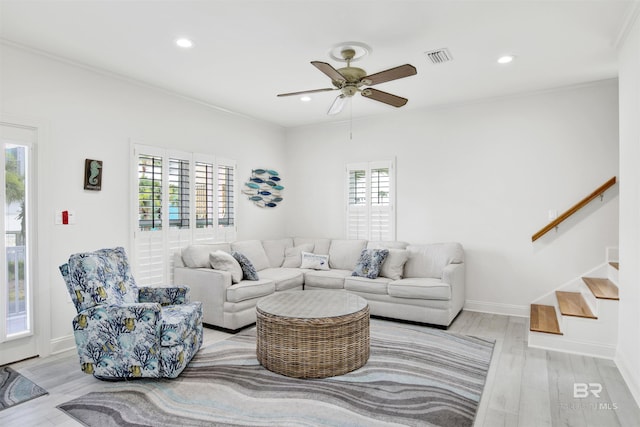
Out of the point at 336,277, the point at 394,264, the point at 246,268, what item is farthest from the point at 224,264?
the point at 394,264

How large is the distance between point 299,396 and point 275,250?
312 cm

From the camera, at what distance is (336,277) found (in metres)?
4.79

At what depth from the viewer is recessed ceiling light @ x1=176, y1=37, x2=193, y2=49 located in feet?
10.1

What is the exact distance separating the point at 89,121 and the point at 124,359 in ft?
7.74

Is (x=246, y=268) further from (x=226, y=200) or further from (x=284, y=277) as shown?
(x=226, y=200)

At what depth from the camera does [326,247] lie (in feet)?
18.4

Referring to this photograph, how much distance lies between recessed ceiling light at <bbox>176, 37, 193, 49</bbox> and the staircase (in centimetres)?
406

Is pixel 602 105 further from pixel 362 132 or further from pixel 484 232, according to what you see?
pixel 362 132

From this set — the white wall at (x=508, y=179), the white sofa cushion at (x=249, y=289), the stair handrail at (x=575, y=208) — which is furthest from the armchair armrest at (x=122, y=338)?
the stair handrail at (x=575, y=208)

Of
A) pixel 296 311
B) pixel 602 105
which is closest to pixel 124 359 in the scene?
pixel 296 311

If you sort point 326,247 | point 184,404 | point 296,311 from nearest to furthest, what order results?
1. point 184,404
2. point 296,311
3. point 326,247

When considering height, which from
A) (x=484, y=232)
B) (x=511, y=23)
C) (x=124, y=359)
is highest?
(x=511, y=23)

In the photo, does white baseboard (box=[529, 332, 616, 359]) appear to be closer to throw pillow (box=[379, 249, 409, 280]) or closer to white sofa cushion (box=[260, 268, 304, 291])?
throw pillow (box=[379, 249, 409, 280])

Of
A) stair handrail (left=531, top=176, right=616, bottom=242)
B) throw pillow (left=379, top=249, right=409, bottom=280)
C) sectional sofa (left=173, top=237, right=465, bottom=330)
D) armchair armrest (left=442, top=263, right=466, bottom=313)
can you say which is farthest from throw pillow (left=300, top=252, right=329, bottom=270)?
stair handrail (left=531, top=176, right=616, bottom=242)
